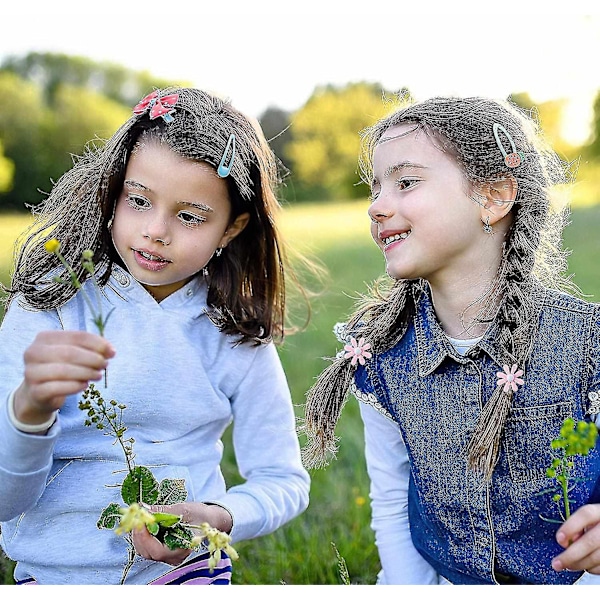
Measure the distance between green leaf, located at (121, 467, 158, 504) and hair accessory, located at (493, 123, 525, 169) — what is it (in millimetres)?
850

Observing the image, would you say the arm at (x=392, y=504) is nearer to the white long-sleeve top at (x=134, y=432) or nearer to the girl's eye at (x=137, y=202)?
the white long-sleeve top at (x=134, y=432)

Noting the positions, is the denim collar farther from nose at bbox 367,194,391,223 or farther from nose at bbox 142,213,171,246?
nose at bbox 142,213,171,246

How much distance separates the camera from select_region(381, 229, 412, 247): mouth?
1488 millimetres

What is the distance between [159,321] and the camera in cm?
158

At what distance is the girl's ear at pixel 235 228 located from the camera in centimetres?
162

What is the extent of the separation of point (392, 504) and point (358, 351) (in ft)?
1.12

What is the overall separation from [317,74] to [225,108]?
3.49ft

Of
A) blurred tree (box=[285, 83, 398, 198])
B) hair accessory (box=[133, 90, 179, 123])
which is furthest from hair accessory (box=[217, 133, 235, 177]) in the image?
blurred tree (box=[285, 83, 398, 198])

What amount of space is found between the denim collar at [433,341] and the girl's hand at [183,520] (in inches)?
18.8

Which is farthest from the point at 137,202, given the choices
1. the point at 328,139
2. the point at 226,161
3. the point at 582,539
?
the point at 328,139

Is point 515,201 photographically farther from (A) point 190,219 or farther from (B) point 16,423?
(B) point 16,423

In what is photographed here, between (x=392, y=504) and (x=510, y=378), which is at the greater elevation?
(x=510, y=378)
